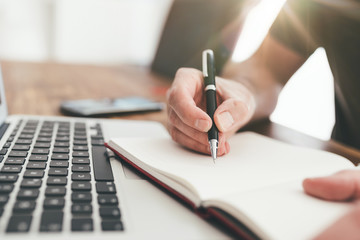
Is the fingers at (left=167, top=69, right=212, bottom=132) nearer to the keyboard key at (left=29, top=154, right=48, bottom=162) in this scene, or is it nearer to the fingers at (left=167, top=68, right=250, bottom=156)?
the fingers at (left=167, top=68, right=250, bottom=156)

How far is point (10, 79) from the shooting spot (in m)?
0.97

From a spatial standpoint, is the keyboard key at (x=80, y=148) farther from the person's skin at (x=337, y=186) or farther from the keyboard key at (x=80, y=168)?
the person's skin at (x=337, y=186)

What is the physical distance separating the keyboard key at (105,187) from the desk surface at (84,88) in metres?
0.38

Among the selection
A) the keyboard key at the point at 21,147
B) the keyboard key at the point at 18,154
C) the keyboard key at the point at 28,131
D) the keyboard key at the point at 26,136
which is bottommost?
the keyboard key at the point at 18,154

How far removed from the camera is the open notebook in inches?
10.4

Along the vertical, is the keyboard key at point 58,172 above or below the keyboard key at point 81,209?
above

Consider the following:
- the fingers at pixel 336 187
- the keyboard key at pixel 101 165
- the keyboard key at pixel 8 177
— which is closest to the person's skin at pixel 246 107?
the fingers at pixel 336 187

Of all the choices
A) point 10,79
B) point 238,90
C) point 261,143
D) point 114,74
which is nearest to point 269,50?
point 238,90

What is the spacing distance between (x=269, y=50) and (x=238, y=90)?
0.38 metres

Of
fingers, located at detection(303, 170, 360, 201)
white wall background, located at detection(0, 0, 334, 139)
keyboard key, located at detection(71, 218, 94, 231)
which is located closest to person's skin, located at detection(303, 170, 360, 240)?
fingers, located at detection(303, 170, 360, 201)

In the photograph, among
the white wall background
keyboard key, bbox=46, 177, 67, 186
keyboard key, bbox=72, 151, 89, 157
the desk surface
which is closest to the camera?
keyboard key, bbox=46, 177, 67, 186

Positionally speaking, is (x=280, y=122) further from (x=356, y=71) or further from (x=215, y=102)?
(x=215, y=102)

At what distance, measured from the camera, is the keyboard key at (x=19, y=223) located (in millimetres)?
245

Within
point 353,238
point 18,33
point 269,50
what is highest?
point 18,33
